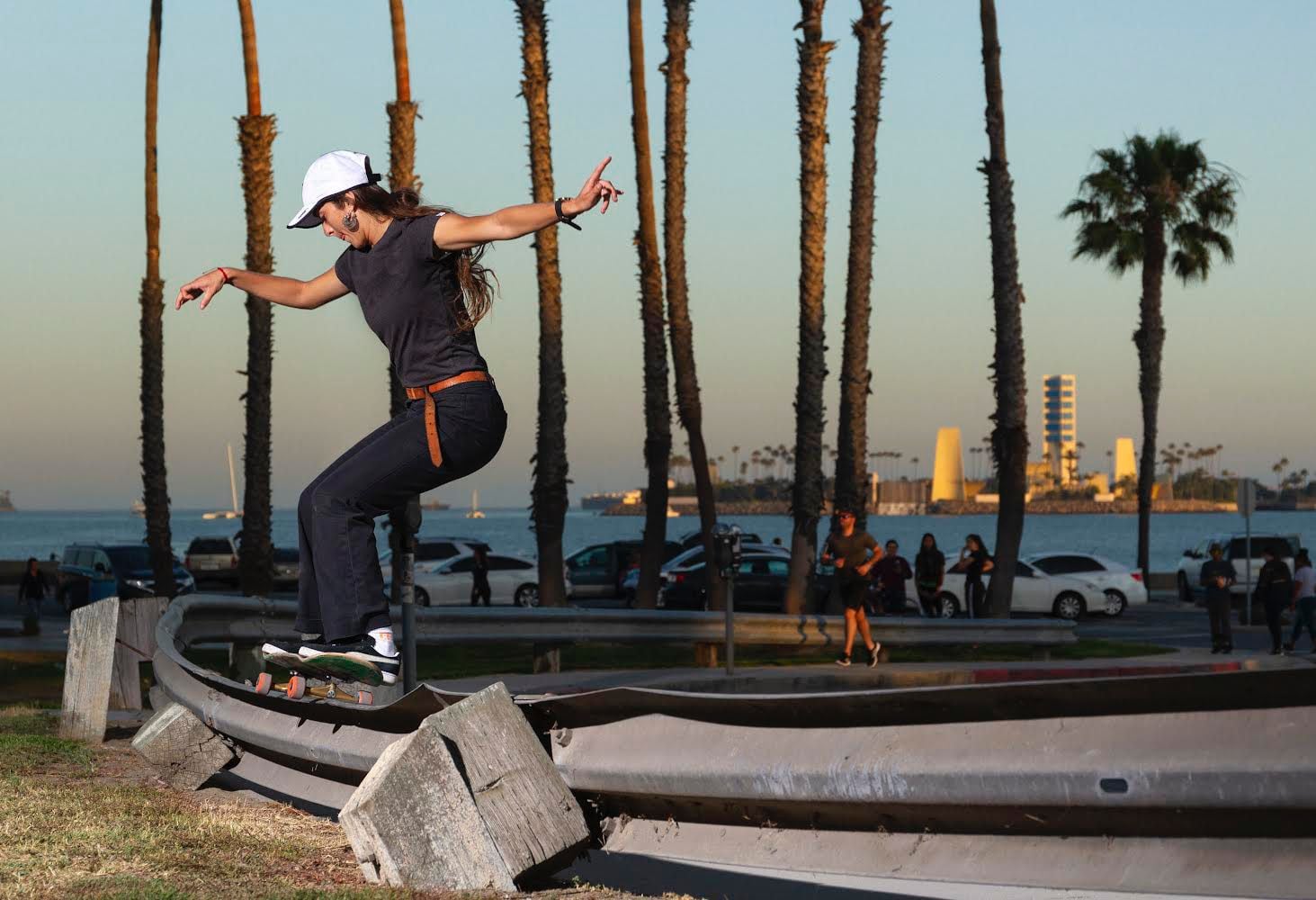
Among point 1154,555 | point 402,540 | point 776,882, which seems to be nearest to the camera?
point 776,882

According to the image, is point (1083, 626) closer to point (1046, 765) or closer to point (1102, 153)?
point (1102, 153)

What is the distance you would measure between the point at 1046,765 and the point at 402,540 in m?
5.94

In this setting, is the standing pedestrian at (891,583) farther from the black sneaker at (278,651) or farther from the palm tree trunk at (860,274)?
the black sneaker at (278,651)

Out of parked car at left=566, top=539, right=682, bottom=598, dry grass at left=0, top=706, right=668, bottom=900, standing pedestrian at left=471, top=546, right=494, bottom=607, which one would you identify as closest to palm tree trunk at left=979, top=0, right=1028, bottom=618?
standing pedestrian at left=471, top=546, right=494, bottom=607

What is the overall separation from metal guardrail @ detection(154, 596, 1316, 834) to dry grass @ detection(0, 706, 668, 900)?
48 cm

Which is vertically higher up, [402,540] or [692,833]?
[402,540]

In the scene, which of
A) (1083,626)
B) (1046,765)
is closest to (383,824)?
(1046,765)

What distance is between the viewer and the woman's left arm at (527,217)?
4.39 meters

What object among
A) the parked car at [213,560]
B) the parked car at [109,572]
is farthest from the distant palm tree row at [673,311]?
the parked car at [213,560]

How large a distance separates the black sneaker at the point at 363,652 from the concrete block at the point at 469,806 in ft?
3.61

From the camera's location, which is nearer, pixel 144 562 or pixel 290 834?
pixel 290 834

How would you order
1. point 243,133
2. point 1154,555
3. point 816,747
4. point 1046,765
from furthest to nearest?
1. point 1154,555
2. point 243,133
3. point 816,747
4. point 1046,765

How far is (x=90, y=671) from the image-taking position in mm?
8539

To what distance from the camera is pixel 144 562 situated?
45625 mm
